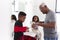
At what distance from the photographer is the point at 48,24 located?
1.06 m

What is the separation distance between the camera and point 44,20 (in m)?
1.08

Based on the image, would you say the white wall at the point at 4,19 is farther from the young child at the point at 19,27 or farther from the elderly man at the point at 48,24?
the elderly man at the point at 48,24

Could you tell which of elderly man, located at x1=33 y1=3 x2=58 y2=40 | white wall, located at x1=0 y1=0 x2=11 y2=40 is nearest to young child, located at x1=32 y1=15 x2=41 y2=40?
elderly man, located at x1=33 y1=3 x2=58 y2=40

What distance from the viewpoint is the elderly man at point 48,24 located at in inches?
41.9

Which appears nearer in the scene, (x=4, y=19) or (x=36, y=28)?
(x=4, y=19)

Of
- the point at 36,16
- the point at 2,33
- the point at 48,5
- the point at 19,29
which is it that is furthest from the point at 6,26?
the point at 48,5

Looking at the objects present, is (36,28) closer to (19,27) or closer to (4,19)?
(19,27)

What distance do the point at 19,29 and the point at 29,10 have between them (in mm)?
190

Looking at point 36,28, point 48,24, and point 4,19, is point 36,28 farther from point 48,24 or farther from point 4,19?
point 4,19

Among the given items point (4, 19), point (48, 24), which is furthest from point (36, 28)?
point (4, 19)

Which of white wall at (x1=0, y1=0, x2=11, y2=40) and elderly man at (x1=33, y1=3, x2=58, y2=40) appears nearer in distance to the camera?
white wall at (x1=0, y1=0, x2=11, y2=40)

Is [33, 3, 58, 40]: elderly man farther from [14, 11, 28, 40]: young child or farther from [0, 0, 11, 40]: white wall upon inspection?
[0, 0, 11, 40]: white wall

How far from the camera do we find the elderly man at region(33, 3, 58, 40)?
1.06m

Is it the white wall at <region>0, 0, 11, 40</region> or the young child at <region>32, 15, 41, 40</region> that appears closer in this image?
the white wall at <region>0, 0, 11, 40</region>
